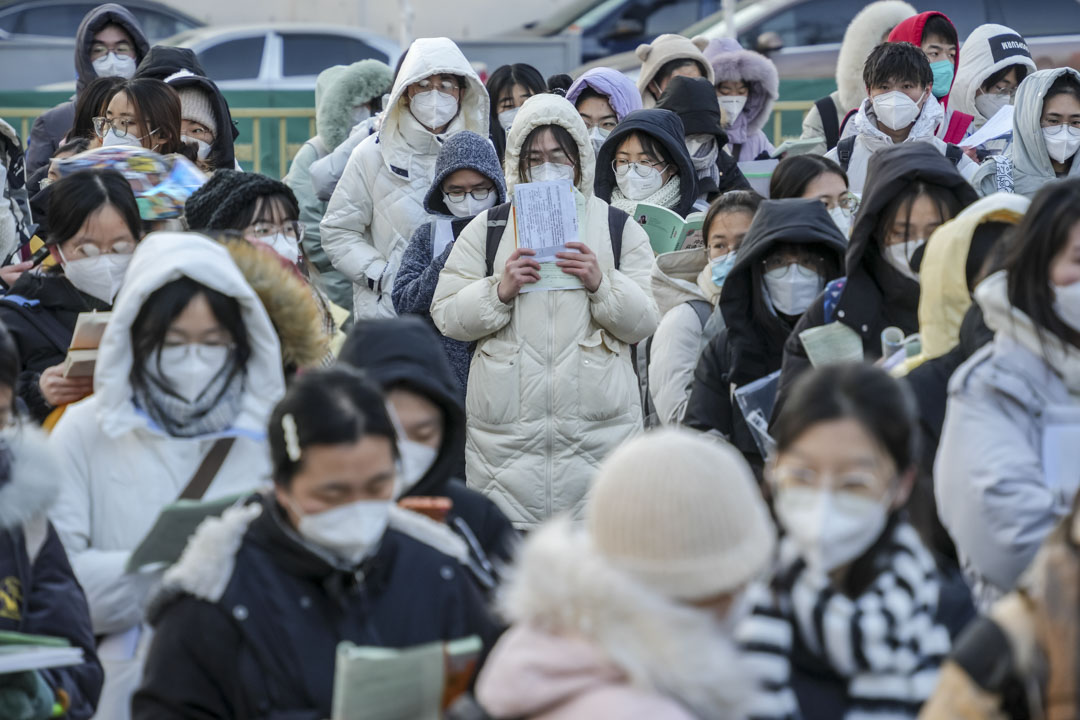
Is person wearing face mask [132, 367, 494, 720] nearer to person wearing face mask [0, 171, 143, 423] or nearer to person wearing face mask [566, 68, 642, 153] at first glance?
person wearing face mask [0, 171, 143, 423]

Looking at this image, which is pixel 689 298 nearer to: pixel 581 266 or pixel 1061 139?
pixel 581 266

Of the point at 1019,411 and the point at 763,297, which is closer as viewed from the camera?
the point at 1019,411

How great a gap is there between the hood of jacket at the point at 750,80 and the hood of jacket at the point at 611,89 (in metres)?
1.06

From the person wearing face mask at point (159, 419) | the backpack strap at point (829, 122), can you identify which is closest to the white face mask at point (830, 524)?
the person wearing face mask at point (159, 419)

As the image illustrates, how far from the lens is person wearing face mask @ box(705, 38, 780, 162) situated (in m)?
9.80

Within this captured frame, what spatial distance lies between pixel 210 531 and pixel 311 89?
36.0 feet

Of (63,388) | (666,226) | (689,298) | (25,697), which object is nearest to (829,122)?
(666,226)

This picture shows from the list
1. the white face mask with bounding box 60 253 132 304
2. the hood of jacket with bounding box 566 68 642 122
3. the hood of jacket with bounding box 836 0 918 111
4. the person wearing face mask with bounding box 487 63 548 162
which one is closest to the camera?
the white face mask with bounding box 60 253 132 304

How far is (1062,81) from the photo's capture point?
7.82 m

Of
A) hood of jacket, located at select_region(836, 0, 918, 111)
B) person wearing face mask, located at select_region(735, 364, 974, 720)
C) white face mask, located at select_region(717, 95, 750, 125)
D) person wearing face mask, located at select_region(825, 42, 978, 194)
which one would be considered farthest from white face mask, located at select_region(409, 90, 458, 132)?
person wearing face mask, located at select_region(735, 364, 974, 720)

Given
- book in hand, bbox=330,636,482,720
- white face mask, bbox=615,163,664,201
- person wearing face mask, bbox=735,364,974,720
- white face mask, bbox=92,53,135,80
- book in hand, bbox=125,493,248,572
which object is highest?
white face mask, bbox=92,53,135,80

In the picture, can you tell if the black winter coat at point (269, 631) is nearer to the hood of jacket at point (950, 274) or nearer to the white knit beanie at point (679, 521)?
the white knit beanie at point (679, 521)

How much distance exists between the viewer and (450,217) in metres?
7.25

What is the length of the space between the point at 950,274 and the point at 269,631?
7.55 ft
